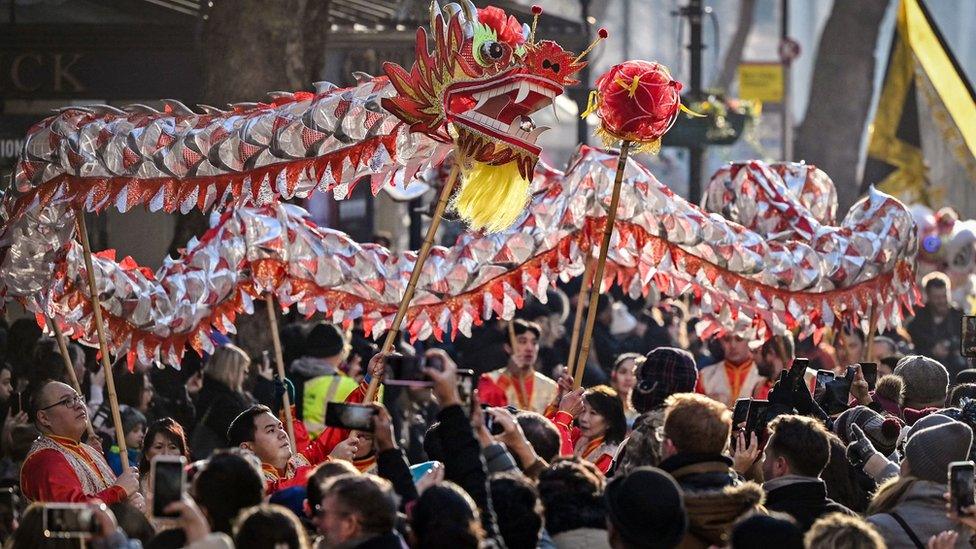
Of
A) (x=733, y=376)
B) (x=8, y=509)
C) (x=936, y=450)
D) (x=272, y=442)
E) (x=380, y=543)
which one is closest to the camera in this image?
(x=380, y=543)

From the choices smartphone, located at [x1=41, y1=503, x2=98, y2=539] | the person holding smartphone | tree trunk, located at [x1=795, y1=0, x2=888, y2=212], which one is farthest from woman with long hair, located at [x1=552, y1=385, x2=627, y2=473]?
tree trunk, located at [x1=795, y1=0, x2=888, y2=212]

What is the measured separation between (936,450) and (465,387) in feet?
5.84

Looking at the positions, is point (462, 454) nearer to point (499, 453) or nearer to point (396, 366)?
point (499, 453)

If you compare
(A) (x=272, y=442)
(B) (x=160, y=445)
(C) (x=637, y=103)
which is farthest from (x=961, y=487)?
(B) (x=160, y=445)

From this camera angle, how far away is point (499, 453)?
6.20m

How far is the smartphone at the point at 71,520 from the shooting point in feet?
17.0

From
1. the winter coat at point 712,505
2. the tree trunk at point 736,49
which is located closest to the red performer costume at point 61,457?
the winter coat at point 712,505

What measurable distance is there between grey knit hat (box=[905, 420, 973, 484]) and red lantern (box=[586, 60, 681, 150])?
2.75m

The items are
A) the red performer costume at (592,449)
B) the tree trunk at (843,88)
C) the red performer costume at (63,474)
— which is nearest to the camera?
the red performer costume at (63,474)

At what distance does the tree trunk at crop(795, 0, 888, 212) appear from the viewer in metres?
25.0

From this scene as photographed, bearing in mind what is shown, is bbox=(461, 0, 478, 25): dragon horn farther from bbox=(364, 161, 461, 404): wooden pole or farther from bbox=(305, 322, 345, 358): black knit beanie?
bbox=(305, 322, 345, 358): black knit beanie

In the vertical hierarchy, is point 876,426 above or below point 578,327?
Result: below

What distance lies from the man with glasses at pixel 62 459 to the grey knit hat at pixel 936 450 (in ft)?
10.6

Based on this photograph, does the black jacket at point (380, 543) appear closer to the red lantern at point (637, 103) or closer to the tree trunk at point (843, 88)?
the red lantern at point (637, 103)
